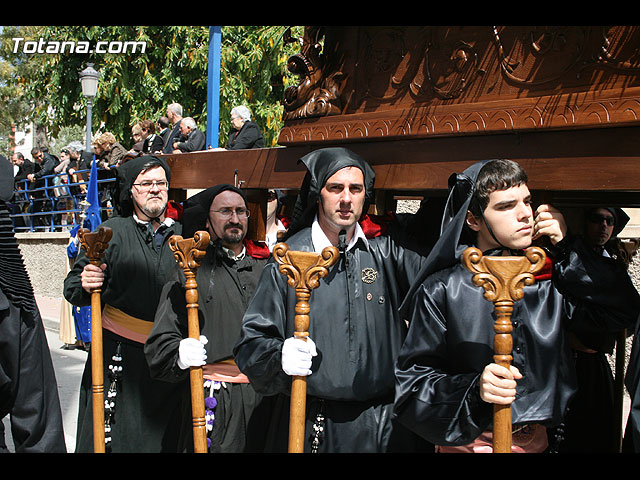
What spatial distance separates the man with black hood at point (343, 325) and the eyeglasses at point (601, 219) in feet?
4.11

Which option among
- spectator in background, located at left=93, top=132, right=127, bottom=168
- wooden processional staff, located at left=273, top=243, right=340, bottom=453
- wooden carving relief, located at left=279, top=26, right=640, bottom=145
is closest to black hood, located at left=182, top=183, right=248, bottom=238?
wooden carving relief, located at left=279, top=26, right=640, bottom=145

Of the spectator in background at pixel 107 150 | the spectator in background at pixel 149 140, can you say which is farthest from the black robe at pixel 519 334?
the spectator in background at pixel 107 150

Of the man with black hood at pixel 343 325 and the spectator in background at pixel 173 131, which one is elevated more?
the spectator in background at pixel 173 131

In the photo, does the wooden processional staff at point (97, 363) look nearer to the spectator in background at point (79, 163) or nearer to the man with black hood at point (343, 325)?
the man with black hood at point (343, 325)

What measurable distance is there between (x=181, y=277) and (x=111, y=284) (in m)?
0.79

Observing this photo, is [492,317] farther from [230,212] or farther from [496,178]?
[230,212]

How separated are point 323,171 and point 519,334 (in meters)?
1.02

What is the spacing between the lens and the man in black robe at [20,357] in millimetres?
2471

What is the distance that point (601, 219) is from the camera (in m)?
3.63

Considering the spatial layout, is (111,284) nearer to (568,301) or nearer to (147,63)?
(568,301)

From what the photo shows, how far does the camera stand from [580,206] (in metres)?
3.69

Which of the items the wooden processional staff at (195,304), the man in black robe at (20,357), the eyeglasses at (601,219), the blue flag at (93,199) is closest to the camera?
the man in black robe at (20,357)

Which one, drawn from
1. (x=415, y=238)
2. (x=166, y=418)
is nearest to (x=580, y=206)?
(x=415, y=238)

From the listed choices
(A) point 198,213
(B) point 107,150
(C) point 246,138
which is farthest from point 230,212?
(B) point 107,150
